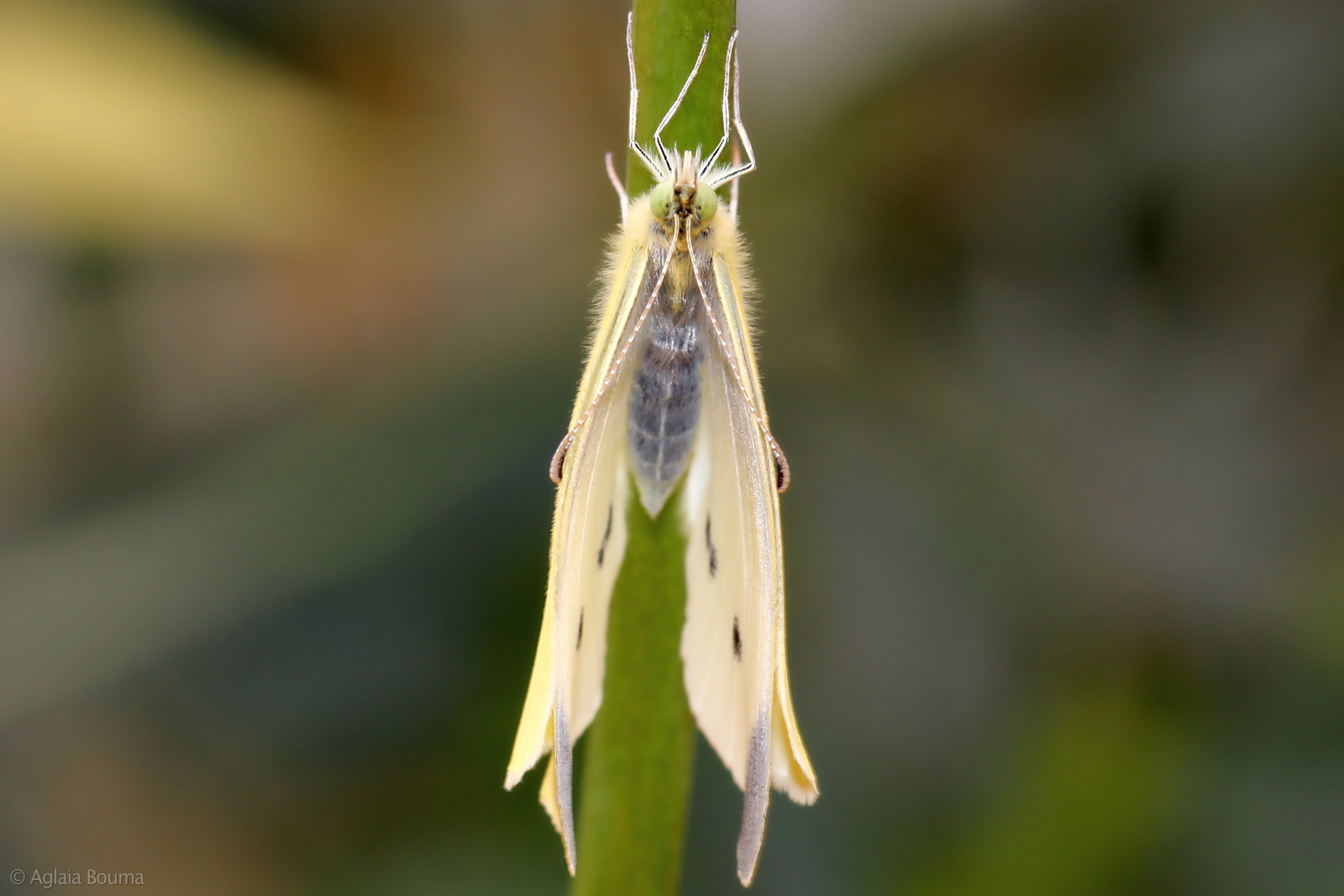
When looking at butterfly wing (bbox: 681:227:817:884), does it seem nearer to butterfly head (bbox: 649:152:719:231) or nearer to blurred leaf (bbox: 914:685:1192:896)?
butterfly head (bbox: 649:152:719:231)

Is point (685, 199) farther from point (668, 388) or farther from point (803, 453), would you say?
point (803, 453)

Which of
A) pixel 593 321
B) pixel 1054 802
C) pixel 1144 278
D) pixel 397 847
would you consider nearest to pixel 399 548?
pixel 397 847

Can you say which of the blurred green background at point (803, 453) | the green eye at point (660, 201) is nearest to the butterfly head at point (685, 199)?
the green eye at point (660, 201)

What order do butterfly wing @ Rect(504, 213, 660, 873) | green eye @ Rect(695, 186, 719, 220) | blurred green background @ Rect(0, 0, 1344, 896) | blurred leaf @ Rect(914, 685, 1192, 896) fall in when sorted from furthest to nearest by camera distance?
blurred green background @ Rect(0, 0, 1344, 896), blurred leaf @ Rect(914, 685, 1192, 896), green eye @ Rect(695, 186, 719, 220), butterfly wing @ Rect(504, 213, 660, 873)

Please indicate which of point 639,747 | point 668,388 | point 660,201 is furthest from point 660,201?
point 639,747

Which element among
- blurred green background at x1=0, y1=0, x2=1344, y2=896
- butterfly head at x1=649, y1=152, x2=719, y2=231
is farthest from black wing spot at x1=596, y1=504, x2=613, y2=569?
blurred green background at x1=0, y1=0, x2=1344, y2=896
